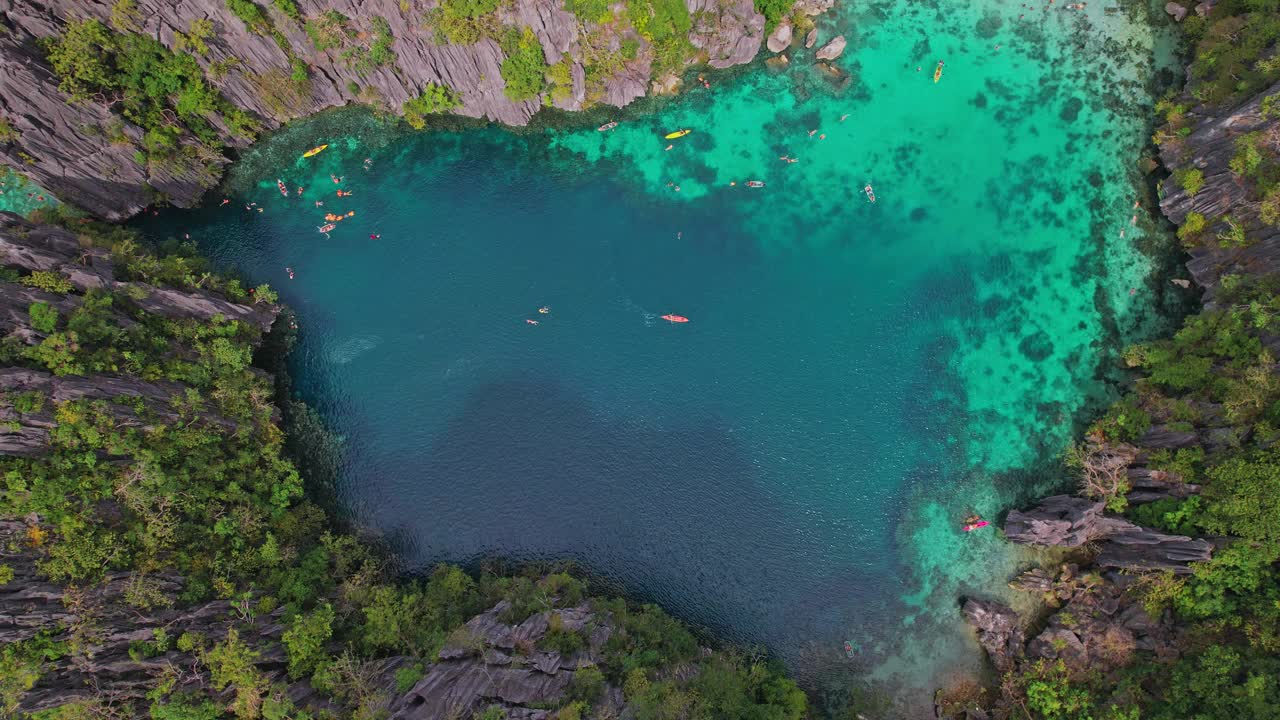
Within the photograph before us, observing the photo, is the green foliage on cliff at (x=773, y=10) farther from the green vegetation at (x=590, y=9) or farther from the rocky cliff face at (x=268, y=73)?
the green vegetation at (x=590, y=9)

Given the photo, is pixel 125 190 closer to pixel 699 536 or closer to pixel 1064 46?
pixel 699 536

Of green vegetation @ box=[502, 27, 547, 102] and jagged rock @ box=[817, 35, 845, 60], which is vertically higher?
jagged rock @ box=[817, 35, 845, 60]

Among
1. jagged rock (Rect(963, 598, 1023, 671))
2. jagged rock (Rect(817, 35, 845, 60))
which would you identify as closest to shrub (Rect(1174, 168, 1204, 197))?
jagged rock (Rect(817, 35, 845, 60))

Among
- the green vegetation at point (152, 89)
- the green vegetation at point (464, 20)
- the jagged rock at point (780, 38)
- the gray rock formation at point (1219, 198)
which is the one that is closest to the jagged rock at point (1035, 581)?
the gray rock formation at point (1219, 198)

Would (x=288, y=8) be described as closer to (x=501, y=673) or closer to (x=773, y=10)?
(x=773, y=10)

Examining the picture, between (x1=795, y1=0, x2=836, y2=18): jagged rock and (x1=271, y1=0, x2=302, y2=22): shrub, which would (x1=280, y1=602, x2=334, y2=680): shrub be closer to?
(x1=271, y1=0, x2=302, y2=22): shrub
